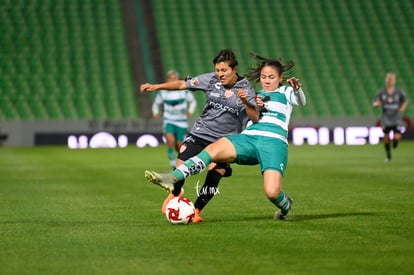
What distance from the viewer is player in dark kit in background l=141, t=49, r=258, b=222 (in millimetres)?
10430

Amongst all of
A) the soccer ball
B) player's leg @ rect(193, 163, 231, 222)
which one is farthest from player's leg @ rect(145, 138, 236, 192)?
player's leg @ rect(193, 163, 231, 222)

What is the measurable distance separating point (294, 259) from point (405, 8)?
116ft

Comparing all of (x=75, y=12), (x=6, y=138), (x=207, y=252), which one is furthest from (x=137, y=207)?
(x=75, y=12)

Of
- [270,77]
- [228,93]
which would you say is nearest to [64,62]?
[228,93]

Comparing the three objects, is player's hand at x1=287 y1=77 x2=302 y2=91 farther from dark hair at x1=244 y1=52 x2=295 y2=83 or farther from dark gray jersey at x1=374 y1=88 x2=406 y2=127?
dark gray jersey at x1=374 y1=88 x2=406 y2=127

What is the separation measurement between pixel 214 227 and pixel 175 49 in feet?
94.4

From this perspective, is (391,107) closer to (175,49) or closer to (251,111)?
(175,49)

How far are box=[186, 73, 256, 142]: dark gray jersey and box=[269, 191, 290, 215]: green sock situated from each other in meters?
1.22

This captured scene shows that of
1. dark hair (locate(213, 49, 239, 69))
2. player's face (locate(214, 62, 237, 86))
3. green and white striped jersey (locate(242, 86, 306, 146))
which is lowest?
green and white striped jersey (locate(242, 86, 306, 146))

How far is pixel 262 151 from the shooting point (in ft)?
33.2

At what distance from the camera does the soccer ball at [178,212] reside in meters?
9.92

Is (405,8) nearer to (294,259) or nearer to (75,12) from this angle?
(75,12)

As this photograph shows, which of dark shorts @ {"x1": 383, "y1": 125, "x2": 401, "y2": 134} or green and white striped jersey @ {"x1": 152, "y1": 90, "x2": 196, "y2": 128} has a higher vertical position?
green and white striped jersey @ {"x1": 152, "y1": 90, "x2": 196, "y2": 128}

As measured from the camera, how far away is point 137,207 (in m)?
12.1
